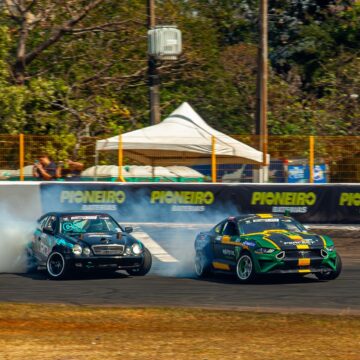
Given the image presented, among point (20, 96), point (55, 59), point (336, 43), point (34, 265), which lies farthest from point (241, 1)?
point (34, 265)

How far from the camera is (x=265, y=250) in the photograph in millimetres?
15047

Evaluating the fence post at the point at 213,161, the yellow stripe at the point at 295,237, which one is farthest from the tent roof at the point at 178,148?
the yellow stripe at the point at 295,237

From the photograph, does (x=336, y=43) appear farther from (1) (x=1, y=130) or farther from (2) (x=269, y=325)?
(2) (x=269, y=325)

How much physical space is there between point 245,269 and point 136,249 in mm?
2074

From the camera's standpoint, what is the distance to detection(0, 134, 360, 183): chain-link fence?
862 inches

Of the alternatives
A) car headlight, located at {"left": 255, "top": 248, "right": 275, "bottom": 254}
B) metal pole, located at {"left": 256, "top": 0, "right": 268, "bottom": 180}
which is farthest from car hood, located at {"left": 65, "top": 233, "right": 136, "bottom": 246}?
metal pole, located at {"left": 256, "top": 0, "right": 268, "bottom": 180}

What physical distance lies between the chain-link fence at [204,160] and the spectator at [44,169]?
0.44ft

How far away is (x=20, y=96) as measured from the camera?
28.7 m

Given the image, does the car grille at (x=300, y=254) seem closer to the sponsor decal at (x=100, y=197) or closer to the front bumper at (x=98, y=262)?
the front bumper at (x=98, y=262)

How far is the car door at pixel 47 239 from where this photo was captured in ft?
54.4

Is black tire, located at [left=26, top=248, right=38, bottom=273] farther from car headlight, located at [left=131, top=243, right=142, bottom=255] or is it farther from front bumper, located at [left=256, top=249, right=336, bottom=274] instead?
front bumper, located at [left=256, top=249, right=336, bottom=274]

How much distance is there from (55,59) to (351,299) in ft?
74.4

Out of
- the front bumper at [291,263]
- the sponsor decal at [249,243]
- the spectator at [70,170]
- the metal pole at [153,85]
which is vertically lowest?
the front bumper at [291,263]

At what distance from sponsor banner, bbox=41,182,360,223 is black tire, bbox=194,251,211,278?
14.5 feet
